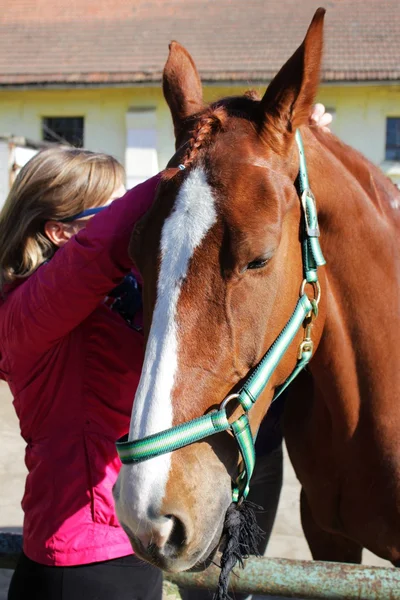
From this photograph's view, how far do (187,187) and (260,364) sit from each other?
459 millimetres

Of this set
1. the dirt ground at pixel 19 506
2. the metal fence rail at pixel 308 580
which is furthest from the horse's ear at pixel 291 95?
the dirt ground at pixel 19 506

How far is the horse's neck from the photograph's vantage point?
1.88 m

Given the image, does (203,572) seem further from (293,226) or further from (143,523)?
(293,226)

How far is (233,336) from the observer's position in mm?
1441

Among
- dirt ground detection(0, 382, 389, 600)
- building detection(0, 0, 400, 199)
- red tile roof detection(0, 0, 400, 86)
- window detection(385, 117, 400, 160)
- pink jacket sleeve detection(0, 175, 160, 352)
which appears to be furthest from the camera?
red tile roof detection(0, 0, 400, 86)

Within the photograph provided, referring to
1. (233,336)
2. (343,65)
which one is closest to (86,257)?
(233,336)

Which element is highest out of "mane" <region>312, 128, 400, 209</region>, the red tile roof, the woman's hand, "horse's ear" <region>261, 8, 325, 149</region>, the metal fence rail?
the red tile roof

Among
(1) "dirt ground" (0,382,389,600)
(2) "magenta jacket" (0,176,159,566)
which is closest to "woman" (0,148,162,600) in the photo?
(2) "magenta jacket" (0,176,159,566)

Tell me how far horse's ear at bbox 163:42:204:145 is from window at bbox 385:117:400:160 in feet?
36.1

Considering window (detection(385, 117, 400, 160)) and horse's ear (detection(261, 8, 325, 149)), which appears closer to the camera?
horse's ear (detection(261, 8, 325, 149))

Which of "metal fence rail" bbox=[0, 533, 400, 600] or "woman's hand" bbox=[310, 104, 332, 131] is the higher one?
"woman's hand" bbox=[310, 104, 332, 131]

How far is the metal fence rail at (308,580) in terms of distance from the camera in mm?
1525

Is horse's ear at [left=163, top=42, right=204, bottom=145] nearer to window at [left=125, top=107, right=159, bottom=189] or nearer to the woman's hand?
the woman's hand

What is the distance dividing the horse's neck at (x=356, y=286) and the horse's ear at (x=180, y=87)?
1.22 feet
